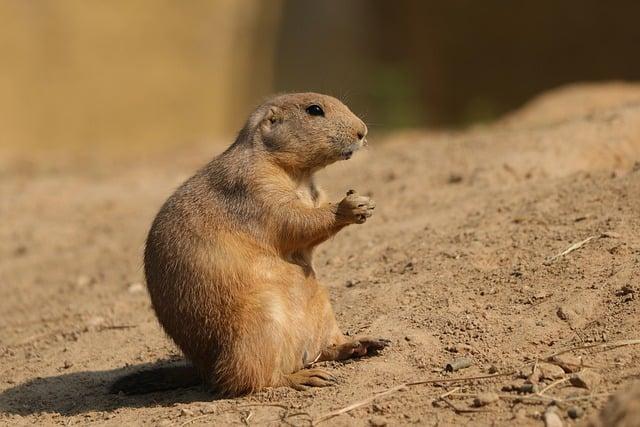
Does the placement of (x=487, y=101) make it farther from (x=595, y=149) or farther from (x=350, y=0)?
(x=595, y=149)

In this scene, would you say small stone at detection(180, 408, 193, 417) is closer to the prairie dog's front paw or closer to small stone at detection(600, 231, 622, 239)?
the prairie dog's front paw

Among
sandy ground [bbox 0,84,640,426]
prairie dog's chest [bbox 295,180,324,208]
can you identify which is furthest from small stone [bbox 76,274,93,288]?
prairie dog's chest [bbox 295,180,324,208]

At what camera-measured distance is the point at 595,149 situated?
809 cm

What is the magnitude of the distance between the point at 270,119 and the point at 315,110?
27cm

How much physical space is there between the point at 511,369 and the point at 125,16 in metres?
13.5

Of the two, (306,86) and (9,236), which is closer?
(9,236)

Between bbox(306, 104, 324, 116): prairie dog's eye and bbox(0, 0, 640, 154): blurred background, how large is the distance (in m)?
8.81

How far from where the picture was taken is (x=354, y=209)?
5117mm

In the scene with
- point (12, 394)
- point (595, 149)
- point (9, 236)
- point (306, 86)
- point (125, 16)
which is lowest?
point (12, 394)

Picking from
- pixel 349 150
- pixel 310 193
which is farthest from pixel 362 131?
pixel 310 193

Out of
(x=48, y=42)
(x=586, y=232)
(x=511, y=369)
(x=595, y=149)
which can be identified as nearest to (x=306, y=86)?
(x=48, y=42)

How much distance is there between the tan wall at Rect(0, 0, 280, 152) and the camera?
16078 millimetres

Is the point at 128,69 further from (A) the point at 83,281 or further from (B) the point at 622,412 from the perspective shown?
(B) the point at 622,412

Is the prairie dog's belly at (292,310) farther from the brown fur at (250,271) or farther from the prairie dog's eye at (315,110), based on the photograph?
the prairie dog's eye at (315,110)
